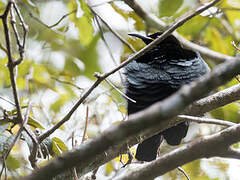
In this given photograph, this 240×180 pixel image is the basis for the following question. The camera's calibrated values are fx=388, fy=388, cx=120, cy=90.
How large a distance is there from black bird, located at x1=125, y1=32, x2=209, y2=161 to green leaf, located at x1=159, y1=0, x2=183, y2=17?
1.03 feet

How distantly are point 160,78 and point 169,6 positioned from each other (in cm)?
51

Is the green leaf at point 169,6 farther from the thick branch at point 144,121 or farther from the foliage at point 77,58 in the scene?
the thick branch at point 144,121

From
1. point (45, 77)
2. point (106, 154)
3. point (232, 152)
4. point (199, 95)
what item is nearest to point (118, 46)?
point (45, 77)

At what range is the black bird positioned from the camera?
2779mm

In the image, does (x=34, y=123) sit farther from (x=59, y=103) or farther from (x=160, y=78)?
(x=59, y=103)

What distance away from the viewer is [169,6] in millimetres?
2742

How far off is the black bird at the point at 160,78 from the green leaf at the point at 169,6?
313mm

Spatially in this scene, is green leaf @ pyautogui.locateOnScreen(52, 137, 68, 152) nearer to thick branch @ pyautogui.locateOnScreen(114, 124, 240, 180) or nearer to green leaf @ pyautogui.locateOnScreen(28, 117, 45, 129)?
green leaf @ pyautogui.locateOnScreen(28, 117, 45, 129)

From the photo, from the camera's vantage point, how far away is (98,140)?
110 centimetres

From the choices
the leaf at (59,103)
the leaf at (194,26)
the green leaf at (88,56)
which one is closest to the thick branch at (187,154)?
the leaf at (194,26)

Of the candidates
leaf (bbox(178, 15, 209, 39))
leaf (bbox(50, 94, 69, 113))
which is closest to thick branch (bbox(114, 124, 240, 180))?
leaf (bbox(178, 15, 209, 39))

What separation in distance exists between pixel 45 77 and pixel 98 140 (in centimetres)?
309

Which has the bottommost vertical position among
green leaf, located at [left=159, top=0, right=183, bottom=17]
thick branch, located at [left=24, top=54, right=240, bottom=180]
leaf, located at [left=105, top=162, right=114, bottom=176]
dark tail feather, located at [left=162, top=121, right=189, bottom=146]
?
leaf, located at [left=105, top=162, right=114, bottom=176]

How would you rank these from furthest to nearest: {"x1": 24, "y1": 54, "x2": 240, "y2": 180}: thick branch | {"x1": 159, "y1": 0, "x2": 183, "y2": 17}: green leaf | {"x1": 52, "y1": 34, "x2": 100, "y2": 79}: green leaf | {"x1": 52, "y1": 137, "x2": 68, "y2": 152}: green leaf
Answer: {"x1": 52, "y1": 34, "x2": 100, "y2": 79}: green leaf < {"x1": 159, "y1": 0, "x2": 183, "y2": 17}: green leaf < {"x1": 52, "y1": 137, "x2": 68, "y2": 152}: green leaf < {"x1": 24, "y1": 54, "x2": 240, "y2": 180}: thick branch
